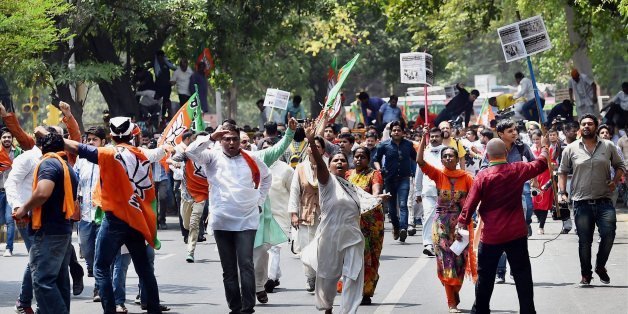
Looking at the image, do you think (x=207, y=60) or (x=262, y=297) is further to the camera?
(x=207, y=60)

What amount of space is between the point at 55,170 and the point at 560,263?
26.5 feet

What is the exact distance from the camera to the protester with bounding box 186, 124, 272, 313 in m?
11.8

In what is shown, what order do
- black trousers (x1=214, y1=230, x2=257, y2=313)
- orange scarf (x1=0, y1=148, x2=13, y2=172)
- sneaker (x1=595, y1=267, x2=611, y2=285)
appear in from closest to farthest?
1. black trousers (x1=214, y1=230, x2=257, y2=313)
2. sneaker (x1=595, y1=267, x2=611, y2=285)
3. orange scarf (x1=0, y1=148, x2=13, y2=172)

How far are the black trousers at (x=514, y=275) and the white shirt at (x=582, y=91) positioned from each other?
20.5 metres

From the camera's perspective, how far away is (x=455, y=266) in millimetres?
12648

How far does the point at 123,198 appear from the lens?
1149 centimetres

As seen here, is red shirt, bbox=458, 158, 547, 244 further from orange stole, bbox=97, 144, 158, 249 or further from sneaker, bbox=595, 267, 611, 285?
sneaker, bbox=595, 267, 611, 285

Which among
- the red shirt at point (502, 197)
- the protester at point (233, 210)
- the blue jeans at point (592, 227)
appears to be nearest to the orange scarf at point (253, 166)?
the protester at point (233, 210)

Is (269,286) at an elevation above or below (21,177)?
below

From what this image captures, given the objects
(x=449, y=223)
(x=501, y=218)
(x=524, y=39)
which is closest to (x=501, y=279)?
(x=449, y=223)

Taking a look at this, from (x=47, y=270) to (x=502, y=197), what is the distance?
12.0 ft

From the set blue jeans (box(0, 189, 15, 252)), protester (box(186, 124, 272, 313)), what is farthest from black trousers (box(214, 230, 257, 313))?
blue jeans (box(0, 189, 15, 252))

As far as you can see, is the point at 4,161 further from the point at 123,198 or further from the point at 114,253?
the point at 123,198

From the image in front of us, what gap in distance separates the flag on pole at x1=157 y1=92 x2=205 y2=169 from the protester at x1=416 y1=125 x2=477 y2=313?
4153 millimetres
